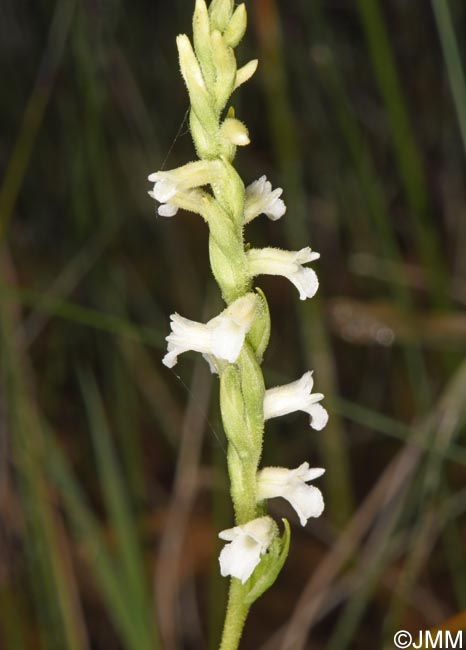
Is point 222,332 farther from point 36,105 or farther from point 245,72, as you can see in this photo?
point 36,105

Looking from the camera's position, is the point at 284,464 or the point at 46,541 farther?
the point at 284,464

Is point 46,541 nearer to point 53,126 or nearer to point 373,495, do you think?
point 373,495

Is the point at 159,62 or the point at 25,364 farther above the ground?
the point at 159,62

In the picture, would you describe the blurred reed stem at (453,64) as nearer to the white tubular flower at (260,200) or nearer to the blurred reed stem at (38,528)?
the white tubular flower at (260,200)

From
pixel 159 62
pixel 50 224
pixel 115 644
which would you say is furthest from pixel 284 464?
pixel 159 62

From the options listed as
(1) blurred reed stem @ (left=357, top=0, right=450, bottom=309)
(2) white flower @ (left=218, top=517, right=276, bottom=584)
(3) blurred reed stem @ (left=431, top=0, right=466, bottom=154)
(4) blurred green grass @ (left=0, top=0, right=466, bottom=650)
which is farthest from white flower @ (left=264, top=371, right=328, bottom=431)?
(1) blurred reed stem @ (left=357, top=0, right=450, bottom=309)

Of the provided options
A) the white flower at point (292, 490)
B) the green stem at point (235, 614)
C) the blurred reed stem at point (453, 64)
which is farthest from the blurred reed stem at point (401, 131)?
the green stem at point (235, 614)

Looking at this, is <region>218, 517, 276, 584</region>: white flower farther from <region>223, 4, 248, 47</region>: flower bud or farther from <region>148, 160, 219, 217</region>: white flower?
<region>223, 4, 248, 47</region>: flower bud
